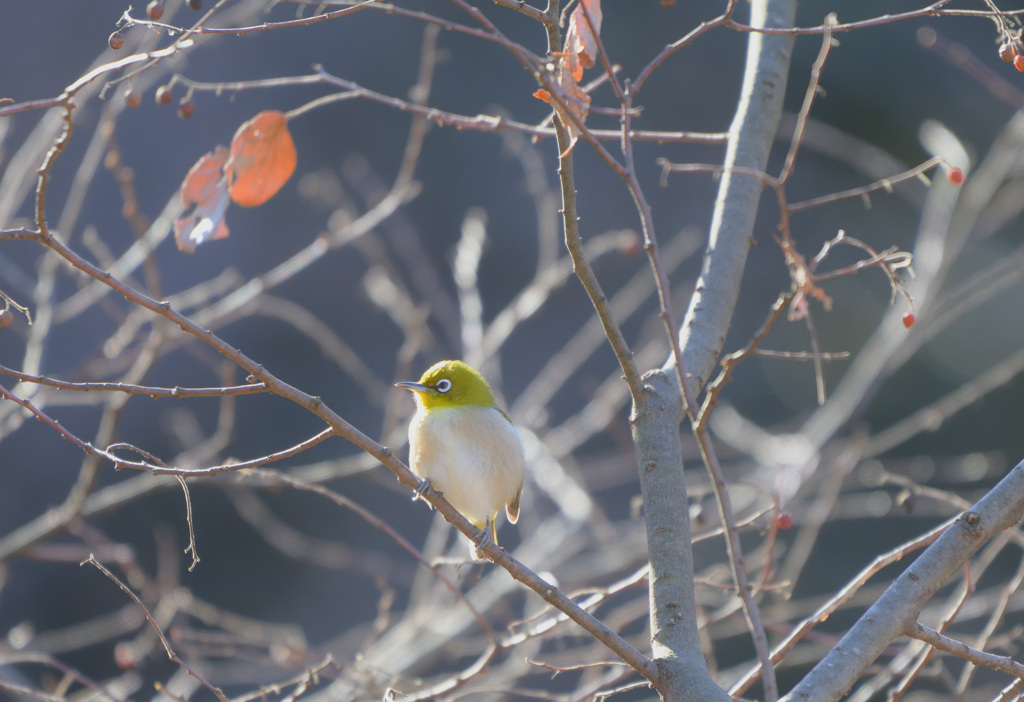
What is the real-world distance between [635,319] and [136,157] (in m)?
5.04

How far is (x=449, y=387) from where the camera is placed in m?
3.68

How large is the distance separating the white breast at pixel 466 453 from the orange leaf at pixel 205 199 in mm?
1221

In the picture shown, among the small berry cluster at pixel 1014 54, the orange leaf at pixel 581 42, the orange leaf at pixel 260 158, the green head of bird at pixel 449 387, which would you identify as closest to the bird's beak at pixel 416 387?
the green head of bird at pixel 449 387

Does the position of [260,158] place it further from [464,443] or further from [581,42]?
[464,443]

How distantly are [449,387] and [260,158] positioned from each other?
1.32 metres

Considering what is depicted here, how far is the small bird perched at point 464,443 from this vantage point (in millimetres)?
3518

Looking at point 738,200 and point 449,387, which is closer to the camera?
point 738,200

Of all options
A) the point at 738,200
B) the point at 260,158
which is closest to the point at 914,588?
the point at 738,200

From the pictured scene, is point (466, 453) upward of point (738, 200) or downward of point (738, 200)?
downward

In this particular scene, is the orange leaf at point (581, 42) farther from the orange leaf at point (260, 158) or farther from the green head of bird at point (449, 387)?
the green head of bird at point (449, 387)

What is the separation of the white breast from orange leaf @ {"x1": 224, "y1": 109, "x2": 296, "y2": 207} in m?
1.23

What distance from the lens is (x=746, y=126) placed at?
9.78 feet

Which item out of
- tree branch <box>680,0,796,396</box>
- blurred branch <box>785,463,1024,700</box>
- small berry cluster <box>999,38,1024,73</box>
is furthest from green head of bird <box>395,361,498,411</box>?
small berry cluster <box>999,38,1024,73</box>

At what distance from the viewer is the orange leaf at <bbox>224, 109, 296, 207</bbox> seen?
2605 mm
